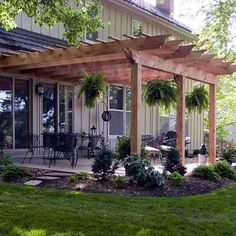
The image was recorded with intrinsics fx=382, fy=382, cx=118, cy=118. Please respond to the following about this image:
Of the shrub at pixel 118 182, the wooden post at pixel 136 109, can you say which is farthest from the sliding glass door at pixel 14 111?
the shrub at pixel 118 182

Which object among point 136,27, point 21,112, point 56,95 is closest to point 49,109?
point 56,95

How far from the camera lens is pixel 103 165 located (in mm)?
6816

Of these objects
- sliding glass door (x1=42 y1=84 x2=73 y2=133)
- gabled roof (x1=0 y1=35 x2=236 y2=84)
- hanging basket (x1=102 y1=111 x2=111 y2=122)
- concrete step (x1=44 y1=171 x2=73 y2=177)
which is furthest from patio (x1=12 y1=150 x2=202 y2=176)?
gabled roof (x1=0 y1=35 x2=236 y2=84)

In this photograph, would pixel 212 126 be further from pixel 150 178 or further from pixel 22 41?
pixel 22 41

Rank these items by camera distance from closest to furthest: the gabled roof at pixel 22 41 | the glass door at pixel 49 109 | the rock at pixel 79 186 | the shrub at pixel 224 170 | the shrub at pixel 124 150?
1. the rock at pixel 79 186
2. the shrub at pixel 124 150
3. the shrub at pixel 224 170
4. the gabled roof at pixel 22 41
5. the glass door at pixel 49 109

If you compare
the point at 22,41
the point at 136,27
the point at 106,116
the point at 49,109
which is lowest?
the point at 106,116

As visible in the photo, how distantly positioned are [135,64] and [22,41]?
3722 millimetres

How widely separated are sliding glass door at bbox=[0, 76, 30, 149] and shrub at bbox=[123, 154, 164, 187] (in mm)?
4155

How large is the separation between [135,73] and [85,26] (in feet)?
4.44

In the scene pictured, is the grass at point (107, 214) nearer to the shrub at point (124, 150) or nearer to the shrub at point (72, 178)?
the shrub at point (72, 178)

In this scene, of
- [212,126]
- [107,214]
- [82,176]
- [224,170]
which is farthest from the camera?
[212,126]

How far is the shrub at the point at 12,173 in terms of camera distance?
6832 mm

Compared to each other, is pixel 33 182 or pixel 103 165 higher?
pixel 103 165

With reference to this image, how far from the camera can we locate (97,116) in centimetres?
1266
